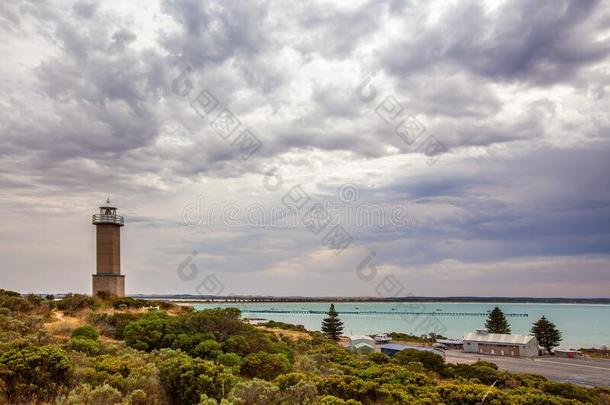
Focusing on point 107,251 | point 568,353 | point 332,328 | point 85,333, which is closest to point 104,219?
point 107,251

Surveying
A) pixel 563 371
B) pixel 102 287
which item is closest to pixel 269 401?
pixel 102 287

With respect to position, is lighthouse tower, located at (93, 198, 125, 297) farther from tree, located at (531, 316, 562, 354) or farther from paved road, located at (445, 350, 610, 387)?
tree, located at (531, 316, 562, 354)

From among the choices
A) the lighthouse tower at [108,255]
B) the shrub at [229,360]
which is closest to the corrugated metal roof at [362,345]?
the lighthouse tower at [108,255]

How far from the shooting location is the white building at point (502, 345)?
46.3 meters

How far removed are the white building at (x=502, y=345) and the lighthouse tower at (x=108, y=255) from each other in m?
37.3

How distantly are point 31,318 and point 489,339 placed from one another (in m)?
45.6

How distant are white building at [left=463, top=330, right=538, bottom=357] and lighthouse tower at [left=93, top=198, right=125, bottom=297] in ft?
122

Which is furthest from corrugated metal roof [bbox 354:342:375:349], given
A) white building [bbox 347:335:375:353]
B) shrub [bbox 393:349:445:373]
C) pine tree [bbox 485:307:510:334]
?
pine tree [bbox 485:307:510:334]

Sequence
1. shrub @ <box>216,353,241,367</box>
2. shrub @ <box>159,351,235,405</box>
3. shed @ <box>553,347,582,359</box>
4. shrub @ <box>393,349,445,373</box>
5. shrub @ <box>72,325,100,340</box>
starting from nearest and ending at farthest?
shrub @ <box>159,351,235,405</box> < shrub @ <box>216,353,241,367</box> < shrub @ <box>72,325,100,340</box> < shrub @ <box>393,349,445,373</box> < shed @ <box>553,347,582,359</box>

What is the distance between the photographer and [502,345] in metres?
47.2

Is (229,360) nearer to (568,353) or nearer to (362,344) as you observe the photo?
(362,344)

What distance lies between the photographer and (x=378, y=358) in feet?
71.7

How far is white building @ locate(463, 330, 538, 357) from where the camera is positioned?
4634 centimetres

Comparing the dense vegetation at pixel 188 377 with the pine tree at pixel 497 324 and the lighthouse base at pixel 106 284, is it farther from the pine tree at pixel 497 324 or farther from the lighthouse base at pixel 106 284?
the pine tree at pixel 497 324
